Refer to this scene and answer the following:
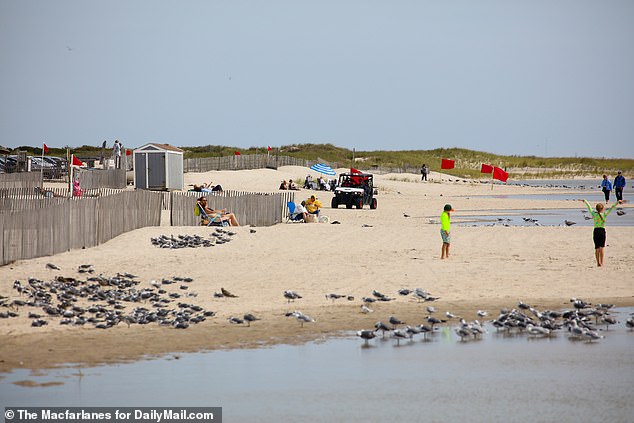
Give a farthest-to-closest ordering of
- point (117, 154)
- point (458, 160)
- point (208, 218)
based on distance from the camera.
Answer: point (458, 160) < point (117, 154) < point (208, 218)

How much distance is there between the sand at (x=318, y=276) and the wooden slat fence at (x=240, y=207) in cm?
138

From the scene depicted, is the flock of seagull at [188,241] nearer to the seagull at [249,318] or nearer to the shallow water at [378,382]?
the seagull at [249,318]

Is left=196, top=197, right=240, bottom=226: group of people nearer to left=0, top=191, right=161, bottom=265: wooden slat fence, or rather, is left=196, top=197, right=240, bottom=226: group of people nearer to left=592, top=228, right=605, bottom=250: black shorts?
left=0, top=191, right=161, bottom=265: wooden slat fence

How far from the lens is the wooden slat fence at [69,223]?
1831 centimetres

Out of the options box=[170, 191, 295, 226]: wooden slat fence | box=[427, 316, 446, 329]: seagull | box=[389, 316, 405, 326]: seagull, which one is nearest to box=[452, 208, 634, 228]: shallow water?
box=[170, 191, 295, 226]: wooden slat fence

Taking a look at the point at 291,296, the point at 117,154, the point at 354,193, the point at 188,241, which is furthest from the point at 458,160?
the point at 291,296

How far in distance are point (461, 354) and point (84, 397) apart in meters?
5.04

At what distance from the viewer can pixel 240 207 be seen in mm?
27359

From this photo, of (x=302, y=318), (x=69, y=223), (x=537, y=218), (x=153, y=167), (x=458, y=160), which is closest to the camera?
(x=302, y=318)

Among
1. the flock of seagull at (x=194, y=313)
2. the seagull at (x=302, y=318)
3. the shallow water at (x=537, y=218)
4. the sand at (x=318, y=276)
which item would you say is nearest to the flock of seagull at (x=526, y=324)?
the flock of seagull at (x=194, y=313)

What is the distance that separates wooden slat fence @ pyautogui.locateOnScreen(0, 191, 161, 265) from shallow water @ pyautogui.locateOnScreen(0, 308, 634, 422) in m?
7.78

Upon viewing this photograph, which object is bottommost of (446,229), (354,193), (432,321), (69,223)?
(432,321)

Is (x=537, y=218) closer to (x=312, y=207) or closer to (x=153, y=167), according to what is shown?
(x=312, y=207)

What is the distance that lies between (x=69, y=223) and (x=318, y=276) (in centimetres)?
629
